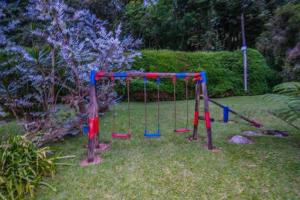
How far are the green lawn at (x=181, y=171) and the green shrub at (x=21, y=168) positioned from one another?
126 millimetres

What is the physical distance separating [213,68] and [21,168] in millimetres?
6630

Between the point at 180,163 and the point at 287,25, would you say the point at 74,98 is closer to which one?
the point at 180,163

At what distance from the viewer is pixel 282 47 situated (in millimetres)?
4570

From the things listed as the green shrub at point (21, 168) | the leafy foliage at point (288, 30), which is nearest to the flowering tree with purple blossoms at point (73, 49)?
the green shrub at point (21, 168)

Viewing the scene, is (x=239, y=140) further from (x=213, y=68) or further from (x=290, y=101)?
(x=213, y=68)

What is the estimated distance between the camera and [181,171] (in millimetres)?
2330

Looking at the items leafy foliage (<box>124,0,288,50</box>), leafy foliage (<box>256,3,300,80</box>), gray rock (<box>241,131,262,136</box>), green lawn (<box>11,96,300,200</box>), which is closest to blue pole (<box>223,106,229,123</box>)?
gray rock (<box>241,131,262,136</box>)

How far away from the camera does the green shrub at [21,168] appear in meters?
1.96

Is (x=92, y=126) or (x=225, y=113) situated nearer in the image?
(x=92, y=126)

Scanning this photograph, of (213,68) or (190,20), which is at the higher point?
(190,20)

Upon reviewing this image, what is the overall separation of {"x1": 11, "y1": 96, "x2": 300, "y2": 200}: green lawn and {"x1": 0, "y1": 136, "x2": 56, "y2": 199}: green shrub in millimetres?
126

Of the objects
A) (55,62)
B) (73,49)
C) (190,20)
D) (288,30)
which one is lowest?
(55,62)

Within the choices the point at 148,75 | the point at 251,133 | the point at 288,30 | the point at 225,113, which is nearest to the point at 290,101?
the point at 251,133

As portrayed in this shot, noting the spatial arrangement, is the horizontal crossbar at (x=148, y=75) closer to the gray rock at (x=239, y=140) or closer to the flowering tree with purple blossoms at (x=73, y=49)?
the flowering tree with purple blossoms at (x=73, y=49)
